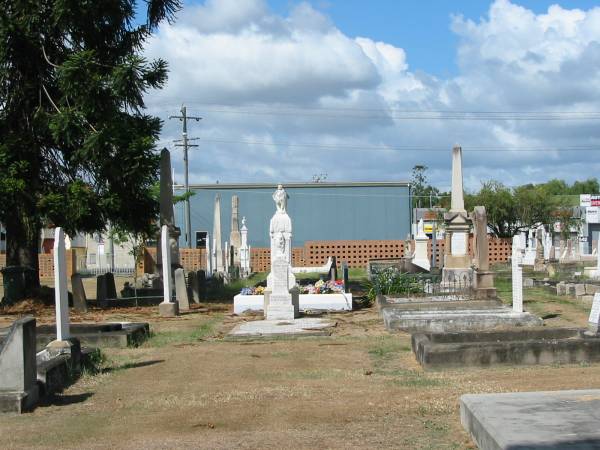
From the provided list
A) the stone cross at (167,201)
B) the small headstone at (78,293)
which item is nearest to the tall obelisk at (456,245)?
the stone cross at (167,201)

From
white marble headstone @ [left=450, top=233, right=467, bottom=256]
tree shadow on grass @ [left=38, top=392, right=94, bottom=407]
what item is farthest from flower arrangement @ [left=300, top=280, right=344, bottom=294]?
tree shadow on grass @ [left=38, top=392, right=94, bottom=407]

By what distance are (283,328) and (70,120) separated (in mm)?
7589

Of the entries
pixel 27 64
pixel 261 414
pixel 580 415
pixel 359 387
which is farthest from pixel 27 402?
pixel 27 64

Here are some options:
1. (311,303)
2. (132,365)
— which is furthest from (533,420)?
(311,303)

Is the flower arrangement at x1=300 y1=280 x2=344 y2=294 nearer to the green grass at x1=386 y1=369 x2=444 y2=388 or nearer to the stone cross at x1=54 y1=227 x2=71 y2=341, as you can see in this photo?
the green grass at x1=386 y1=369 x2=444 y2=388

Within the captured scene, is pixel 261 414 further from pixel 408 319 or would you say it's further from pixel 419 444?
pixel 408 319

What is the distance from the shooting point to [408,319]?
14.7m

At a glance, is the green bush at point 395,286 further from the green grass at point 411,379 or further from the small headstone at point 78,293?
the green grass at point 411,379

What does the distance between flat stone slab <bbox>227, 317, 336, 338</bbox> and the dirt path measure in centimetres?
128

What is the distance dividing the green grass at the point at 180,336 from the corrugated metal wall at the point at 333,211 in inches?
1641

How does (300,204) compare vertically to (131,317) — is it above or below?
above

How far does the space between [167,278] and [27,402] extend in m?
9.44

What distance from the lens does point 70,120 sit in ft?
62.4

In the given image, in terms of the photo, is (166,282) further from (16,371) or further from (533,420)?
(533,420)
